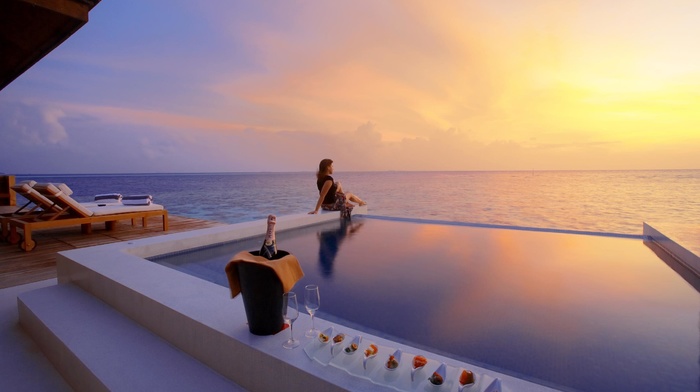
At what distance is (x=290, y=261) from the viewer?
1303 mm

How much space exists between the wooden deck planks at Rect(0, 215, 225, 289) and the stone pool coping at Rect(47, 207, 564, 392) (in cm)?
77

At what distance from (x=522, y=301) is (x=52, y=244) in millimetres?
5003

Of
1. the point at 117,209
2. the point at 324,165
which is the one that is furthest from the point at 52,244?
the point at 324,165

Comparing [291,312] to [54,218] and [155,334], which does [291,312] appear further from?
[54,218]

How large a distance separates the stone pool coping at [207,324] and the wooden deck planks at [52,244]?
0.77m

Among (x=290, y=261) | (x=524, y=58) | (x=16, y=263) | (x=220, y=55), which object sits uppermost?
(x=220, y=55)

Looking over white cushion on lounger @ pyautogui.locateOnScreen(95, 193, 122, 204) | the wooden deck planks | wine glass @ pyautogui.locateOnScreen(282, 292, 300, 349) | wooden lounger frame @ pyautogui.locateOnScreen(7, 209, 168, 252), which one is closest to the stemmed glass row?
wine glass @ pyautogui.locateOnScreen(282, 292, 300, 349)

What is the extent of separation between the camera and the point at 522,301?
6.44ft

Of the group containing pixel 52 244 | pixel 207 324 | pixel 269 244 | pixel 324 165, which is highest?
pixel 324 165

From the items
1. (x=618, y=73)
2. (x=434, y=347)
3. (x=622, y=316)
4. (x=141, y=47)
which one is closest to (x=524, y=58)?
(x=618, y=73)

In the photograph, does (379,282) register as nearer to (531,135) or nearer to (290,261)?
(290,261)

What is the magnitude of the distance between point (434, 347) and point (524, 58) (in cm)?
884

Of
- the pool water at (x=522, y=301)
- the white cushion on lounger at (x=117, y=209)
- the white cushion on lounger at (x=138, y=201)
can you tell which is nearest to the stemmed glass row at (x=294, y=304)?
the pool water at (x=522, y=301)

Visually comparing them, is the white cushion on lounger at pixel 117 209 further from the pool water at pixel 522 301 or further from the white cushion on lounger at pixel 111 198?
the pool water at pixel 522 301
